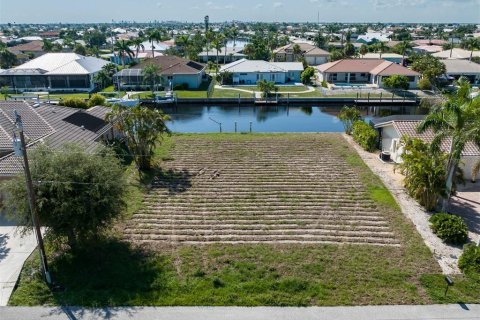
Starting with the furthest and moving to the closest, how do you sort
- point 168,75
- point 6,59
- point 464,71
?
point 6,59 → point 464,71 → point 168,75

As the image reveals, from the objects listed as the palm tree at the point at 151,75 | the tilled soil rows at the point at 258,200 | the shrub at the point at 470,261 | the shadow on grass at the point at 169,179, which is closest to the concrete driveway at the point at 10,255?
the tilled soil rows at the point at 258,200

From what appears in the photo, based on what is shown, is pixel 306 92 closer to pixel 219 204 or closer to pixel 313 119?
pixel 313 119

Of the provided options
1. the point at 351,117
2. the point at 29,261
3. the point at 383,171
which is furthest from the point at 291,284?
the point at 351,117

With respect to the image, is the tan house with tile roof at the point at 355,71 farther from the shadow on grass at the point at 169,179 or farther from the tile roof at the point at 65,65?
the shadow on grass at the point at 169,179

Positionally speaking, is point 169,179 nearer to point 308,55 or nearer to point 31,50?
point 308,55

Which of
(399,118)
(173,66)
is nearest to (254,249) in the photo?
(399,118)

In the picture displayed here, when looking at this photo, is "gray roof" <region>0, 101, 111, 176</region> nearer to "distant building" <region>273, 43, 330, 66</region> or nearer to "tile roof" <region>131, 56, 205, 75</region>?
"tile roof" <region>131, 56, 205, 75</region>

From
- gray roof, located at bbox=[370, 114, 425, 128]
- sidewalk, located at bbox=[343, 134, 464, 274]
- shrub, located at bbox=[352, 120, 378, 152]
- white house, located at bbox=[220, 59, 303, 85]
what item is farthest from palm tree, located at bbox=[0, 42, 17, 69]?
gray roof, located at bbox=[370, 114, 425, 128]
